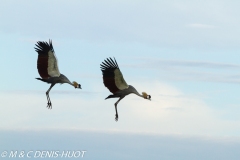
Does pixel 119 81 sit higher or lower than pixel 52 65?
lower

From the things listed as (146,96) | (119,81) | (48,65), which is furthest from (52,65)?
(146,96)

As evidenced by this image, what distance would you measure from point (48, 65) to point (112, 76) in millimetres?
3997

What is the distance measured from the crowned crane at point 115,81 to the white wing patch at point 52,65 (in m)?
3.17

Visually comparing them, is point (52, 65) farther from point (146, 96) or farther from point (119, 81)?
point (146, 96)

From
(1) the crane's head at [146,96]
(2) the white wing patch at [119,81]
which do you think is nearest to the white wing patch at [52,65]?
(2) the white wing patch at [119,81]

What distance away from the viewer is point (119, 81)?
3991cm

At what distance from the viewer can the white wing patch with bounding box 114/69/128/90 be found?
3962 centimetres

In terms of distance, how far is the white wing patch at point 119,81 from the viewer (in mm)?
39625

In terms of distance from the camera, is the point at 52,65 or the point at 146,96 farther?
the point at 52,65

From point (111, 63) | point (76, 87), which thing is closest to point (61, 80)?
point (76, 87)

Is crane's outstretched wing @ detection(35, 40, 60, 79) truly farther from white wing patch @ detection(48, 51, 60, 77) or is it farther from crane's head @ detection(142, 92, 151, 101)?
crane's head @ detection(142, 92, 151, 101)

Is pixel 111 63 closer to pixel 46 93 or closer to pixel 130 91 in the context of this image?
pixel 130 91

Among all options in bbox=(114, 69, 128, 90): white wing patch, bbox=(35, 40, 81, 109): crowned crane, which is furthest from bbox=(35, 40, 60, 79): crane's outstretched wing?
bbox=(114, 69, 128, 90): white wing patch

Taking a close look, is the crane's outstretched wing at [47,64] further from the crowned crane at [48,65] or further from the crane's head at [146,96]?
the crane's head at [146,96]
